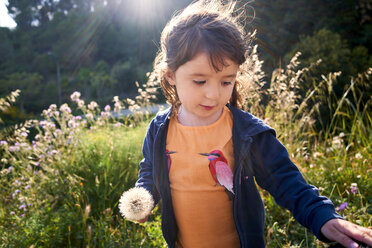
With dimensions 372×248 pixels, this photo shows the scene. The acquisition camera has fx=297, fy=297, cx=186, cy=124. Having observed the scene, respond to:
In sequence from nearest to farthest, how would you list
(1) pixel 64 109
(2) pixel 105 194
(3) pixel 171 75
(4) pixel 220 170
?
1. (4) pixel 220 170
2. (3) pixel 171 75
3. (2) pixel 105 194
4. (1) pixel 64 109

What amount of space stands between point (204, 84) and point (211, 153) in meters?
0.35

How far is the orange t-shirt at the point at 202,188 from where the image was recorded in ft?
4.90

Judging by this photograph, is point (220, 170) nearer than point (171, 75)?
Yes

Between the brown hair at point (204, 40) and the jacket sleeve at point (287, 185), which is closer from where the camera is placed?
the jacket sleeve at point (287, 185)

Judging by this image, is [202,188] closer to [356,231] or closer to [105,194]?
[356,231]

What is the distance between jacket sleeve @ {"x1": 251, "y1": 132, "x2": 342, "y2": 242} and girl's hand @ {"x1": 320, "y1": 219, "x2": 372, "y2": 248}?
0.08 ft

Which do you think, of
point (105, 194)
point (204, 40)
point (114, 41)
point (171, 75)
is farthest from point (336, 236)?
point (114, 41)

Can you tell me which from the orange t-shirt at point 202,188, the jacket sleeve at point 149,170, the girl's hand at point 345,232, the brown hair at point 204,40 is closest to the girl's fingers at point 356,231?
the girl's hand at point 345,232

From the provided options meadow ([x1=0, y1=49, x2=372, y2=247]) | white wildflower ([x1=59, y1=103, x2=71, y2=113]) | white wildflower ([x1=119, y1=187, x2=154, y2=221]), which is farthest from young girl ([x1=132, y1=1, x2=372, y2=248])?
white wildflower ([x1=59, y1=103, x2=71, y2=113])

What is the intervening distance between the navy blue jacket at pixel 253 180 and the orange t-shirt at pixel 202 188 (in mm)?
56

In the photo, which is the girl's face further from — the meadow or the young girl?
the meadow

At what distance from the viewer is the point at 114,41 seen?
92.8ft

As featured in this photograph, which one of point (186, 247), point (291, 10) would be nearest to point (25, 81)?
point (291, 10)

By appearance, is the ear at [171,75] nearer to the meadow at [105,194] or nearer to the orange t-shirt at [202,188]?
the orange t-shirt at [202,188]
